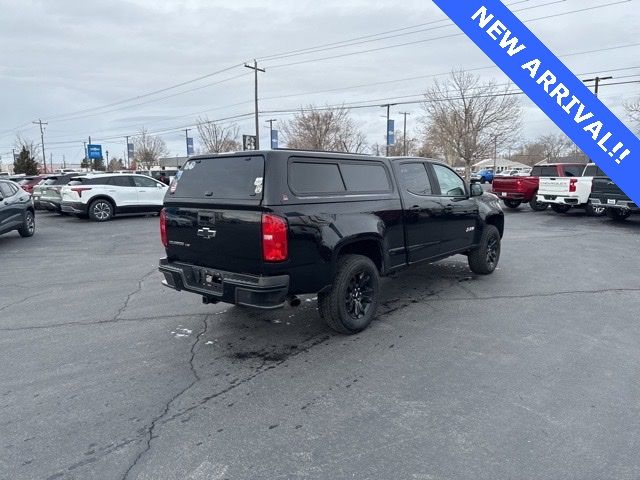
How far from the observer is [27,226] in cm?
1203

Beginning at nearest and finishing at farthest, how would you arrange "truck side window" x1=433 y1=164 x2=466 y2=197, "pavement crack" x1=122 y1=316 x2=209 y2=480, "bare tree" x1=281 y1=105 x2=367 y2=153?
"pavement crack" x1=122 y1=316 x2=209 y2=480, "truck side window" x1=433 y1=164 x2=466 y2=197, "bare tree" x1=281 y1=105 x2=367 y2=153

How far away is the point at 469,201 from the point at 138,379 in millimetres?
5176

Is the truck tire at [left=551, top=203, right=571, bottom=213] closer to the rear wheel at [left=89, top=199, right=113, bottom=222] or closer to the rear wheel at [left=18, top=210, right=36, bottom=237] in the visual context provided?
the rear wheel at [left=89, top=199, right=113, bottom=222]

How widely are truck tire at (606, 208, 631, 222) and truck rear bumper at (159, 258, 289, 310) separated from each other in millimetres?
14454

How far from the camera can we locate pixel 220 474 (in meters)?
2.74

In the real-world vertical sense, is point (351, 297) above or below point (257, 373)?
above

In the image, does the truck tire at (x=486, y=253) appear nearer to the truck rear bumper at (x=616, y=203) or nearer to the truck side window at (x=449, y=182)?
the truck side window at (x=449, y=182)

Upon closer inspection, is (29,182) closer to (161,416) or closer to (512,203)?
(512,203)

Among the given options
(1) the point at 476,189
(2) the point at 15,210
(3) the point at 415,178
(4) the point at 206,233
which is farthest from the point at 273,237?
(2) the point at 15,210

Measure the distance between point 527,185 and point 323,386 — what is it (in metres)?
17.0

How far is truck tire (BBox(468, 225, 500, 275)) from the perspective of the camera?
734cm

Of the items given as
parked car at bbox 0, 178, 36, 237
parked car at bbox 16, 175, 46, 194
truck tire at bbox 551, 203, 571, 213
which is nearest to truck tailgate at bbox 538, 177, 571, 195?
truck tire at bbox 551, 203, 571, 213

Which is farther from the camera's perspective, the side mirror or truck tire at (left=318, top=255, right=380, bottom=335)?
the side mirror

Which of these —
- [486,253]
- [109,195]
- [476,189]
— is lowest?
[486,253]
